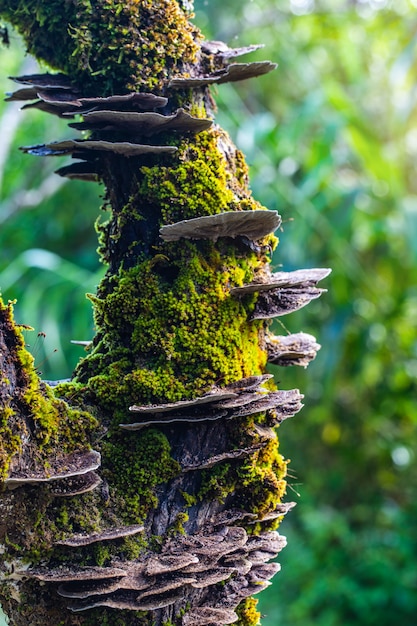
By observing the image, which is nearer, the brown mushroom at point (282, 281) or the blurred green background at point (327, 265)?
the brown mushroom at point (282, 281)

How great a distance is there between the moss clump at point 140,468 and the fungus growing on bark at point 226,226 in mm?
391

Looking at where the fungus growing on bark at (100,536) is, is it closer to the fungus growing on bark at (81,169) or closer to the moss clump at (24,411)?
the moss clump at (24,411)

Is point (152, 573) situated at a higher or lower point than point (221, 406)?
lower

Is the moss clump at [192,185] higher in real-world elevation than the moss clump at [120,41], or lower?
lower

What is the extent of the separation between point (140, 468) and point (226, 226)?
50 centimetres

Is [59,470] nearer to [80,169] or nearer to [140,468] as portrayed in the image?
[140,468]

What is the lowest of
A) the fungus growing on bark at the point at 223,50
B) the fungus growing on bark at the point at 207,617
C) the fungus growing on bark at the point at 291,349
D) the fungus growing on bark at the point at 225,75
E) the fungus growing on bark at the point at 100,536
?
the fungus growing on bark at the point at 207,617

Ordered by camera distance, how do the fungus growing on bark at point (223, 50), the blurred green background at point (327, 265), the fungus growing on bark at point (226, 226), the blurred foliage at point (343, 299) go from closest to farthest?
1. the fungus growing on bark at point (226, 226)
2. the fungus growing on bark at point (223, 50)
3. the blurred green background at point (327, 265)
4. the blurred foliage at point (343, 299)

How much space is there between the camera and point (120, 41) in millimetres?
1294

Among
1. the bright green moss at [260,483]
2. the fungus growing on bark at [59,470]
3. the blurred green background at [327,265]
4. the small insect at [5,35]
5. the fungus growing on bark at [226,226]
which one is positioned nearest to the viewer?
the fungus growing on bark at [59,470]

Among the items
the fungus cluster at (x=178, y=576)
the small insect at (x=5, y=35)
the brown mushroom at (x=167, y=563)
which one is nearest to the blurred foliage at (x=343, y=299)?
the small insect at (x=5, y=35)

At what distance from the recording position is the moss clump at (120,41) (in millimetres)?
1292

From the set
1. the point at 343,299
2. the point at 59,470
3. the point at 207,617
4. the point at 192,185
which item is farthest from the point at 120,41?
the point at 343,299

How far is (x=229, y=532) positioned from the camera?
119 cm
